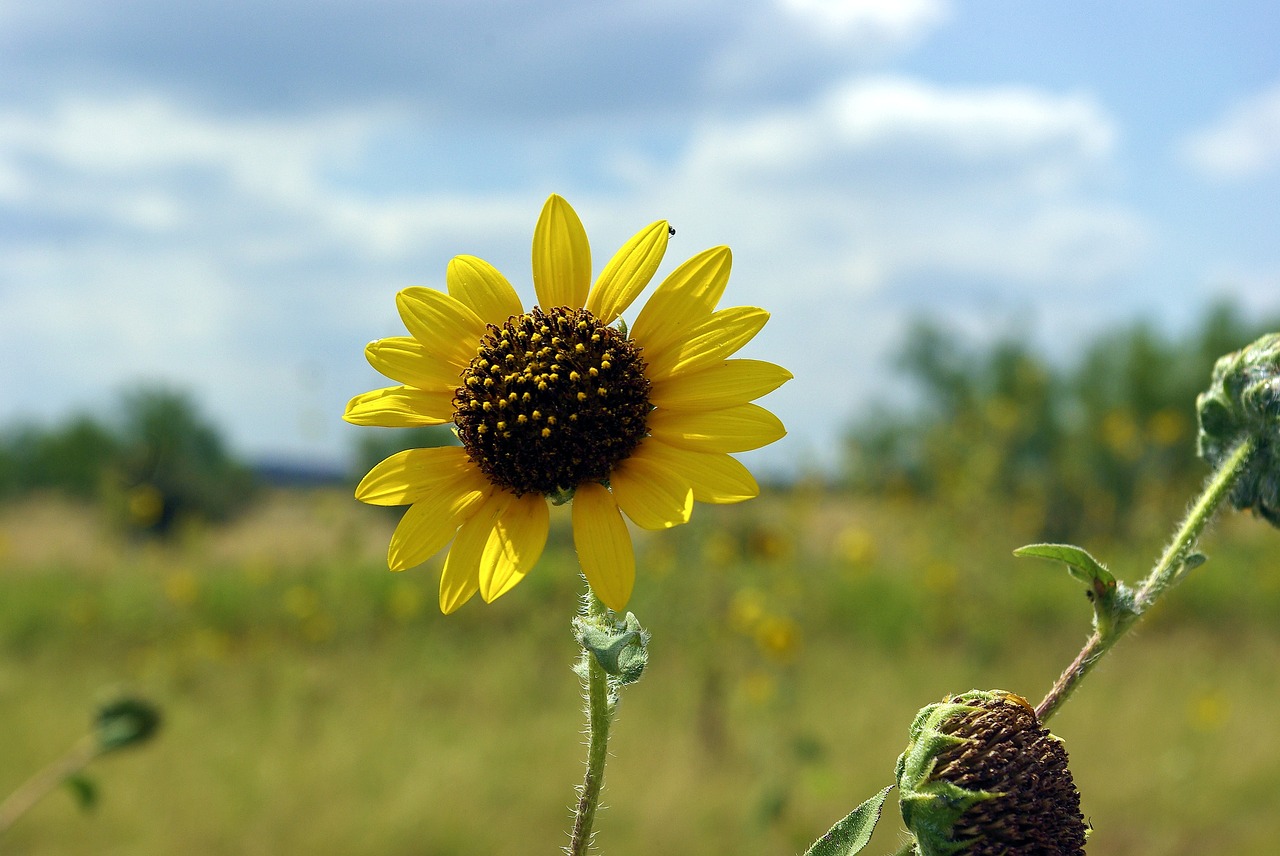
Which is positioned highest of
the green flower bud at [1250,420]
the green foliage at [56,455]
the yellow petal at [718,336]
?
the green foliage at [56,455]

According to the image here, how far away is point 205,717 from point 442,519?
6801 millimetres

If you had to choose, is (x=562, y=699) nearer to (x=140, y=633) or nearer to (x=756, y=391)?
(x=140, y=633)

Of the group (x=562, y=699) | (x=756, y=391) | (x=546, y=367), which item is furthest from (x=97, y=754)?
(x=562, y=699)

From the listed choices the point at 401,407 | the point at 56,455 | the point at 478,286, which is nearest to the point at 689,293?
the point at 478,286

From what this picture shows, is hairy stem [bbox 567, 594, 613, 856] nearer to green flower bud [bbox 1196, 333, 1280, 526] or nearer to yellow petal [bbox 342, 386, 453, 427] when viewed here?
yellow petal [bbox 342, 386, 453, 427]

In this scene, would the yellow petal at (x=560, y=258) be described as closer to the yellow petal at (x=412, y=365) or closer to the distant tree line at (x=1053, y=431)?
the yellow petal at (x=412, y=365)

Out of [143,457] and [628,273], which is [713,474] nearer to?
[628,273]

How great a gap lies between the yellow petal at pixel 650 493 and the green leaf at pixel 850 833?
14.1 inches

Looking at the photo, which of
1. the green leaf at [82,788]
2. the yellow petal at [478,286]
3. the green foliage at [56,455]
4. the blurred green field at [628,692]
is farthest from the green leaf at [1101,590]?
the green foliage at [56,455]

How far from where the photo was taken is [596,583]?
1.20 metres

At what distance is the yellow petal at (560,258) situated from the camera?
1.43m

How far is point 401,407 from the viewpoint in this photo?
143cm

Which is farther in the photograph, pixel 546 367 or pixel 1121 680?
pixel 1121 680

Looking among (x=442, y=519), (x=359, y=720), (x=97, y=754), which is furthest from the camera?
(x=359, y=720)
